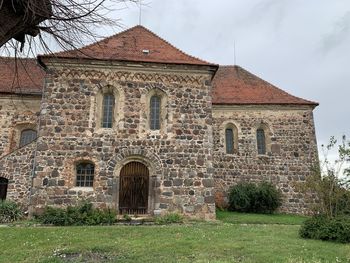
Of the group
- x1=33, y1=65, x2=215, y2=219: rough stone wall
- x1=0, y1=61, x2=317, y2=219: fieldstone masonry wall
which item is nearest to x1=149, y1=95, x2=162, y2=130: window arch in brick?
x1=0, y1=61, x2=317, y2=219: fieldstone masonry wall

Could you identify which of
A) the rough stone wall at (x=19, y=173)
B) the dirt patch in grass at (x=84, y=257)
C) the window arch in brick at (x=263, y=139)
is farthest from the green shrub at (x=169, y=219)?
the window arch in brick at (x=263, y=139)

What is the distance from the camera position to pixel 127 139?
587 inches

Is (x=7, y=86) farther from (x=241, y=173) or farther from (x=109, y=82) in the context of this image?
(x=241, y=173)

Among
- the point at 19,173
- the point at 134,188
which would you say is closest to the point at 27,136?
the point at 19,173

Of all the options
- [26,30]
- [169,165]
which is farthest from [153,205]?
[26,30]

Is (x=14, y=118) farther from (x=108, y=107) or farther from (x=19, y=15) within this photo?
(x=19, y=15)

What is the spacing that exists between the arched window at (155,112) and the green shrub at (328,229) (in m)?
7.69

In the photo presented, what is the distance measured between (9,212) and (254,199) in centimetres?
1179

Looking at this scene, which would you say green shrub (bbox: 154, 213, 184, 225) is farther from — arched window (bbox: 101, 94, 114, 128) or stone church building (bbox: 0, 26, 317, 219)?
arched window (bbox: 101, 94, 114, 128)

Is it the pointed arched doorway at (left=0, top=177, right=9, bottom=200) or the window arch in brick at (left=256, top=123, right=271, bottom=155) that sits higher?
the window arch in brick at (left=256, top=123, right=271, bottom=155)

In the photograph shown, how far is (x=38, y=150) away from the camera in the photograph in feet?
47.0

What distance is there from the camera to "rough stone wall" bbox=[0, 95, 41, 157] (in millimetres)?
18219

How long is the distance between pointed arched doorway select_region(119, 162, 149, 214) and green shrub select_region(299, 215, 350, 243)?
22.3 feet

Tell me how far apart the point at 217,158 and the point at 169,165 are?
5865 mm
